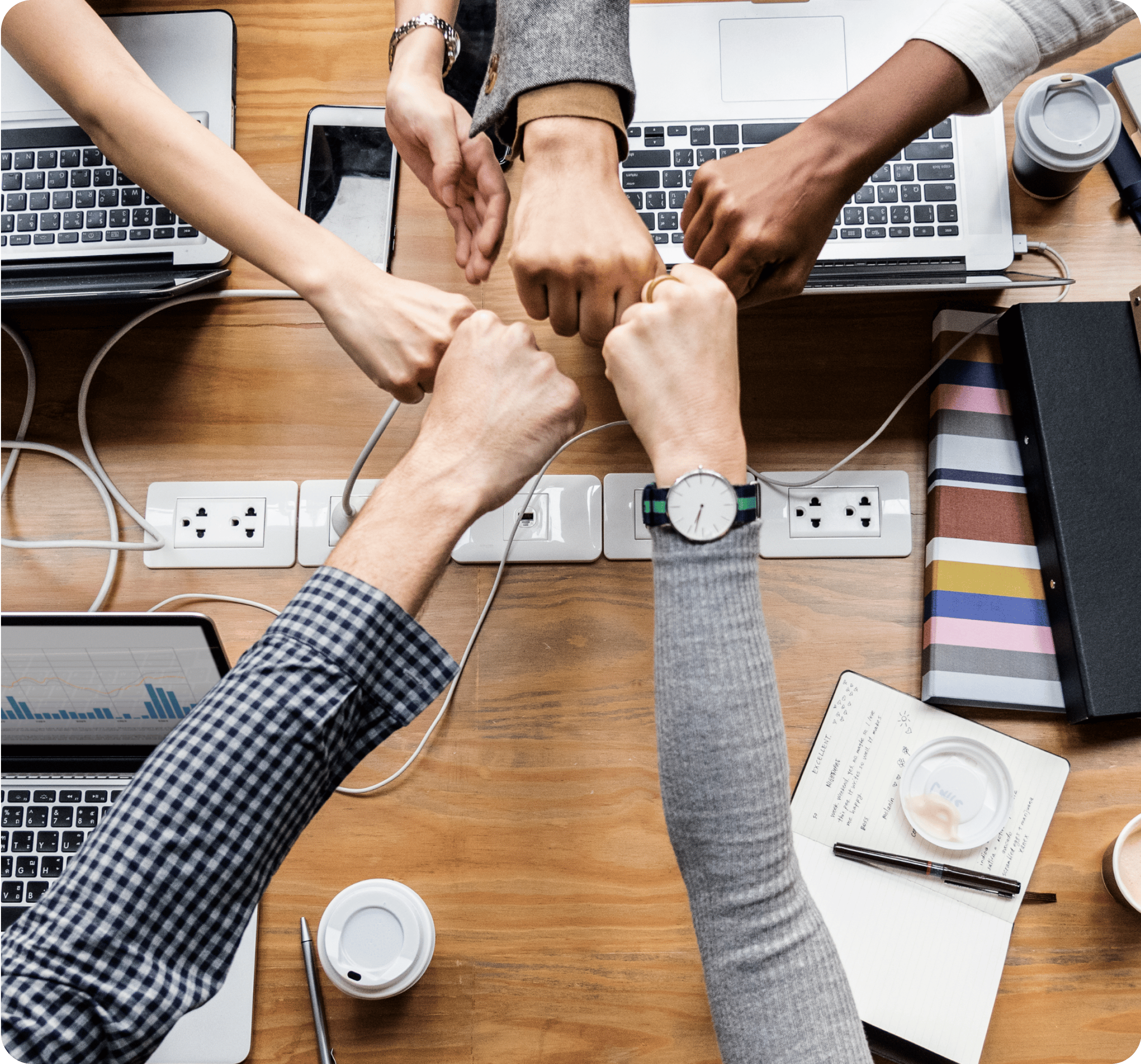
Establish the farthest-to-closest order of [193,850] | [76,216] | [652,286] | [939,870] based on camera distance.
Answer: [76,216] < [939,870] < [652,286] < [193,850]

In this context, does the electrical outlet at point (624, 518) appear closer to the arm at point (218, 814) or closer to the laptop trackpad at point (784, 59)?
the arm at point (218, 814)

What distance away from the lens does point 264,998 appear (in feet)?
2.55

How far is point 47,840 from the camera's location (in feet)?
2.61

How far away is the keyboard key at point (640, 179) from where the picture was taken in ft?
2.76

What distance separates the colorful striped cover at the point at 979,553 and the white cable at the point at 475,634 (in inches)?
12.8

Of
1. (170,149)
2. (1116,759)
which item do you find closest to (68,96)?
(170,149)

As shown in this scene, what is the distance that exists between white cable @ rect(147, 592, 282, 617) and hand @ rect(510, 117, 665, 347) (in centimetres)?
40

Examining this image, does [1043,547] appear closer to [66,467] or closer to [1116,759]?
[1116,759]

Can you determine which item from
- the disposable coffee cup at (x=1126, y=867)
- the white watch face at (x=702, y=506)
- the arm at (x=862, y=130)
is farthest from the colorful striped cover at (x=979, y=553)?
the white watch face at (x=702, y=506)

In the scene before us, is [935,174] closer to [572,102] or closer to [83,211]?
[572,102]

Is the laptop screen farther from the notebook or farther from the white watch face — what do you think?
the notebook

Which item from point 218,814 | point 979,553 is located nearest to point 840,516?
point 979,553

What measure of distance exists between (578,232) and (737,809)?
0.45 metres

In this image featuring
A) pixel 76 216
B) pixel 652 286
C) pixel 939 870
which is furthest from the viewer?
pixel 76 216
